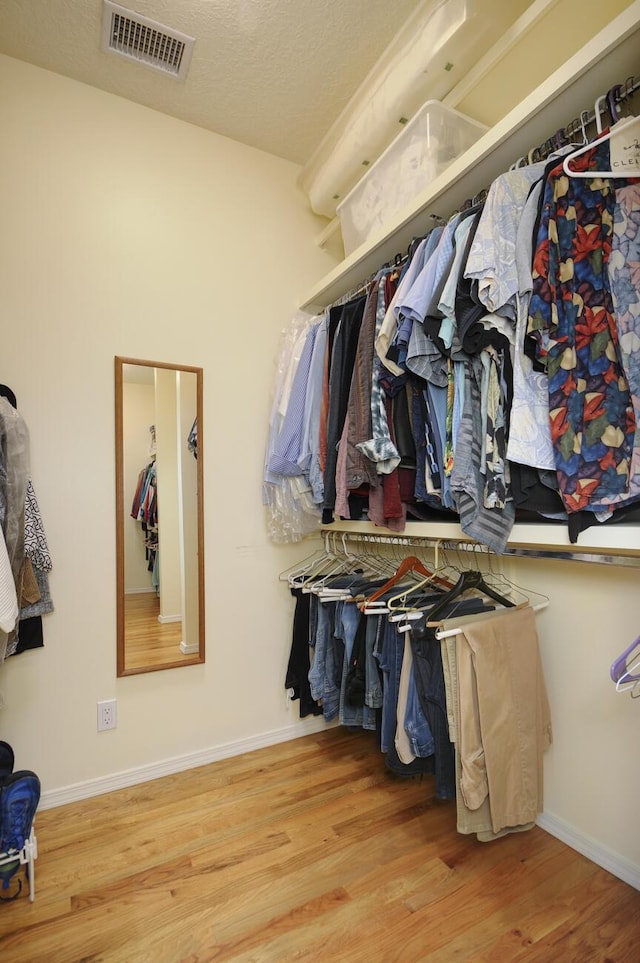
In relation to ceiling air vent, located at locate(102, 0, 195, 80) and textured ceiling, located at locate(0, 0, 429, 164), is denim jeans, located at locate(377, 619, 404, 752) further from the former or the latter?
ceiling air vent, located at locate(102, 0, 195, 80)

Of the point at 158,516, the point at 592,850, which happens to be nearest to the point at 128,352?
the point at 158,516

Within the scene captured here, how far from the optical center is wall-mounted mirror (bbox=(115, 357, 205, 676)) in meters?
1.95

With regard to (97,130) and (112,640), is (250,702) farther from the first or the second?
(97,130)

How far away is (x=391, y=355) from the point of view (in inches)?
60.1

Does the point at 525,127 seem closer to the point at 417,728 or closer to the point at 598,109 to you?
the point at 598,109

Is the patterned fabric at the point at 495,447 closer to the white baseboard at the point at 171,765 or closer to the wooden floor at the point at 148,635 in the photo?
the wooden floor at the point at 148,635

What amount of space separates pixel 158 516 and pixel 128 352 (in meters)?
0.70

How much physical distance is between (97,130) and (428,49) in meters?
1.34

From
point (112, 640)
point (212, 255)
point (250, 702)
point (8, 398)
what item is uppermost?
point (212, 255)

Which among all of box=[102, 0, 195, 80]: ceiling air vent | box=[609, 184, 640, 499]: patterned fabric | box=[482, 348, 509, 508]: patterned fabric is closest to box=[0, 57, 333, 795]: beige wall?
box=[102, 0, 195, 80]: ceiling air vent

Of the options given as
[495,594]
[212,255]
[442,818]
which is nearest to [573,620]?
[495,594]

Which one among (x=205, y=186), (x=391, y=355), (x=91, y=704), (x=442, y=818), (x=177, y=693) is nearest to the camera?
(x=391, y=355)

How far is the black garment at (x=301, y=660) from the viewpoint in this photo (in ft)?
7.11

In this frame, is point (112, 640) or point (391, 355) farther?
point (112, 640)
